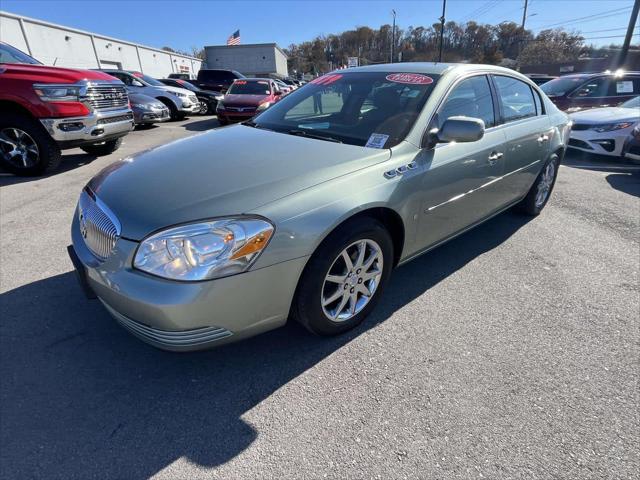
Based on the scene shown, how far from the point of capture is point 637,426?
1872 millimetres

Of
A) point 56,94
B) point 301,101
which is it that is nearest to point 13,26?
point 56,94

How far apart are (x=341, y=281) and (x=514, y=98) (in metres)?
2.65

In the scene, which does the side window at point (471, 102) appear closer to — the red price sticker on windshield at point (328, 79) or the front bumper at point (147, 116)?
the red price sticker on windshield at point (328, 79)

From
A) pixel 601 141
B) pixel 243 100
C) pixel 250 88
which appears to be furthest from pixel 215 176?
pixel 250 88

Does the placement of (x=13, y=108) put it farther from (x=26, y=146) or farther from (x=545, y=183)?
(x=545, y=183)

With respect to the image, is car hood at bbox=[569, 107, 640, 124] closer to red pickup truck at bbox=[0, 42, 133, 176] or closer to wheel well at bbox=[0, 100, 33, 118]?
red pickup truck at bbox=[0, 42, 133, 176]

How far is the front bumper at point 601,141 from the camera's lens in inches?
276

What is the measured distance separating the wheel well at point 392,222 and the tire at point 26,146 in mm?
5524

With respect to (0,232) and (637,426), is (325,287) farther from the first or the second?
(0,232)

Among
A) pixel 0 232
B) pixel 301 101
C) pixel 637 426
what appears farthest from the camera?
pixel 0 232

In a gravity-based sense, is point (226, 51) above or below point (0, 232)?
above

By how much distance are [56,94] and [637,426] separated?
705cm

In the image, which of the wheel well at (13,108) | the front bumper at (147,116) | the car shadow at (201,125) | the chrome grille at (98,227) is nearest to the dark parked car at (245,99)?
the car shadow at (201,125)

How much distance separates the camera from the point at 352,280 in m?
2.37
